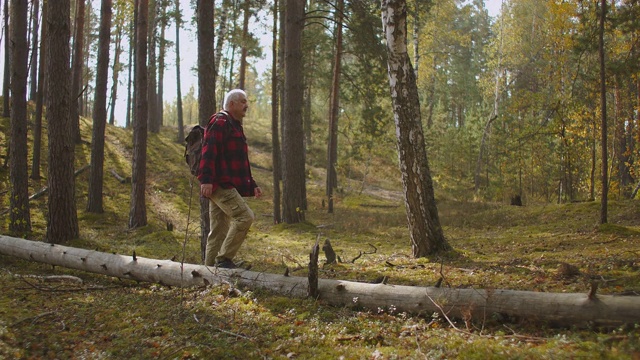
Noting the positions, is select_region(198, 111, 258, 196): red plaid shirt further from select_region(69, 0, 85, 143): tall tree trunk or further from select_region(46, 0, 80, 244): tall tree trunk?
select_region(69, 0, 85, 143): tall tree trunk

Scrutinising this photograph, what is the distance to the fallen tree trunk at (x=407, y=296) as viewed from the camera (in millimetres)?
3729

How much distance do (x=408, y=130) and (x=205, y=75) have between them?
11.2 ft

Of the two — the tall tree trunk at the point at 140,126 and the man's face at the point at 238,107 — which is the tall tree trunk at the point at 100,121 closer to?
the tall tree trunk at the point at 140,126

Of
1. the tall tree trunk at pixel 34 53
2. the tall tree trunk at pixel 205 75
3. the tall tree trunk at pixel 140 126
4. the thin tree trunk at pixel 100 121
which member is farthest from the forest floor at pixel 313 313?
the tall tree trunk at pixel 34 53

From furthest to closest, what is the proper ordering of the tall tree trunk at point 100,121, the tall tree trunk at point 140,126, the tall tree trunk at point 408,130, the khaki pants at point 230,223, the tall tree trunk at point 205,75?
Answer: the tall tree trunk at point 100,121
the tall tree trunk at point 140,126
the tall tree trunk at point 205,75
the tall tree trunk at point 408,130
the khaki pants at point 230,223

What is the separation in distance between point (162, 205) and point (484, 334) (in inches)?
664

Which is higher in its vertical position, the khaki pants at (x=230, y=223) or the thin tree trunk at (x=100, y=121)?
the thin tree trunk at (x=100, y=121)

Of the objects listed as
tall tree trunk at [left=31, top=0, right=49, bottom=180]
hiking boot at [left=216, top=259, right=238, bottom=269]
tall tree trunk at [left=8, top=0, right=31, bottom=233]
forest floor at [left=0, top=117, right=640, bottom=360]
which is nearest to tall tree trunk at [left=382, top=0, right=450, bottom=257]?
forest floor at [left=0, top=117, right=640, bottom=360]

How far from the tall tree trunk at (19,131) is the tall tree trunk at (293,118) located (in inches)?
265

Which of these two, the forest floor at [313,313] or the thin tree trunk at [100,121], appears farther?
the thin tree trunk at [100,121]

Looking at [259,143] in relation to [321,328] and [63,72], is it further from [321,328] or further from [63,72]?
[321,328]

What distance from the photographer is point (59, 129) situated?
9.03 meters

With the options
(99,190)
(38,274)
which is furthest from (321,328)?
(99,190)

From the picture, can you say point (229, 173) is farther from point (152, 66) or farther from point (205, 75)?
point (152, 66)
